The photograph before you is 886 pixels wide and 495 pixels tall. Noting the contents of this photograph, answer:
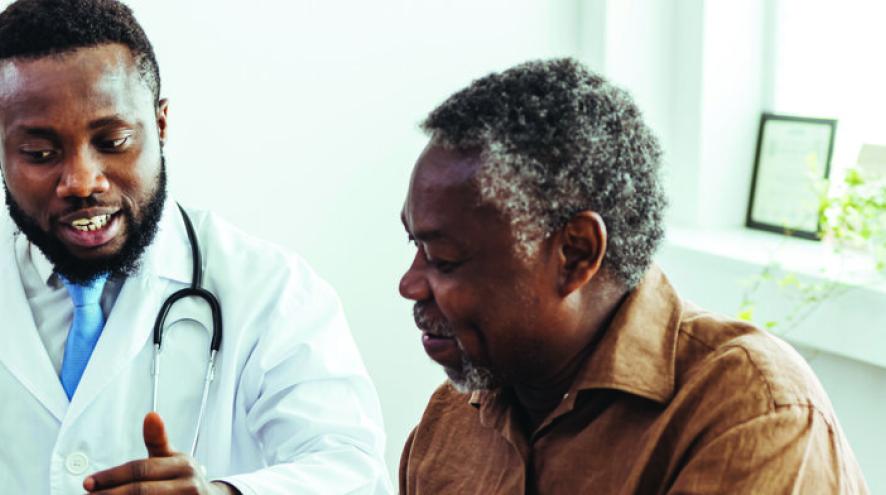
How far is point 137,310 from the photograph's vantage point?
1.77 m

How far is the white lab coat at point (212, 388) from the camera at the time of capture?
168 centimetres

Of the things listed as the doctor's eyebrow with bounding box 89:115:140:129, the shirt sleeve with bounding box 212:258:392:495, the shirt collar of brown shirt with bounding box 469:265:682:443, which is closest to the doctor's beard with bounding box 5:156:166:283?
the doctor's eyebrow with bounding box 89:115:140:129

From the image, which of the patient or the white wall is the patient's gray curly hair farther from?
the white wall

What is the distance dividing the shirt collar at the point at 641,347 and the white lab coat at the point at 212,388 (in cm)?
60

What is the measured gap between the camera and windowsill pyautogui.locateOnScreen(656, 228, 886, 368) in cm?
233

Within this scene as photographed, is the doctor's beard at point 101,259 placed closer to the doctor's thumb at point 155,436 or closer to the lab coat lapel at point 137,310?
the lab coat lapel at point 137,310

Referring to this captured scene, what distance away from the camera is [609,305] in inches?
48.3

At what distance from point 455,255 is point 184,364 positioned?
2.41 ft

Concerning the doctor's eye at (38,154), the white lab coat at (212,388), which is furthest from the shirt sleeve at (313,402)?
the doctor's eye at (38,154)

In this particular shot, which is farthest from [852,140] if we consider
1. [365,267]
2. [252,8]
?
[252,8]

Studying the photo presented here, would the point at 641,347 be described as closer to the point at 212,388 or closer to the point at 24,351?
the point at 212,388

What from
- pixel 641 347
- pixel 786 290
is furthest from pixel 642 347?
pixel 786 290

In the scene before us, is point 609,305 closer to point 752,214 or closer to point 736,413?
point 736,413

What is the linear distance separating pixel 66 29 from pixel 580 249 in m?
0.92
